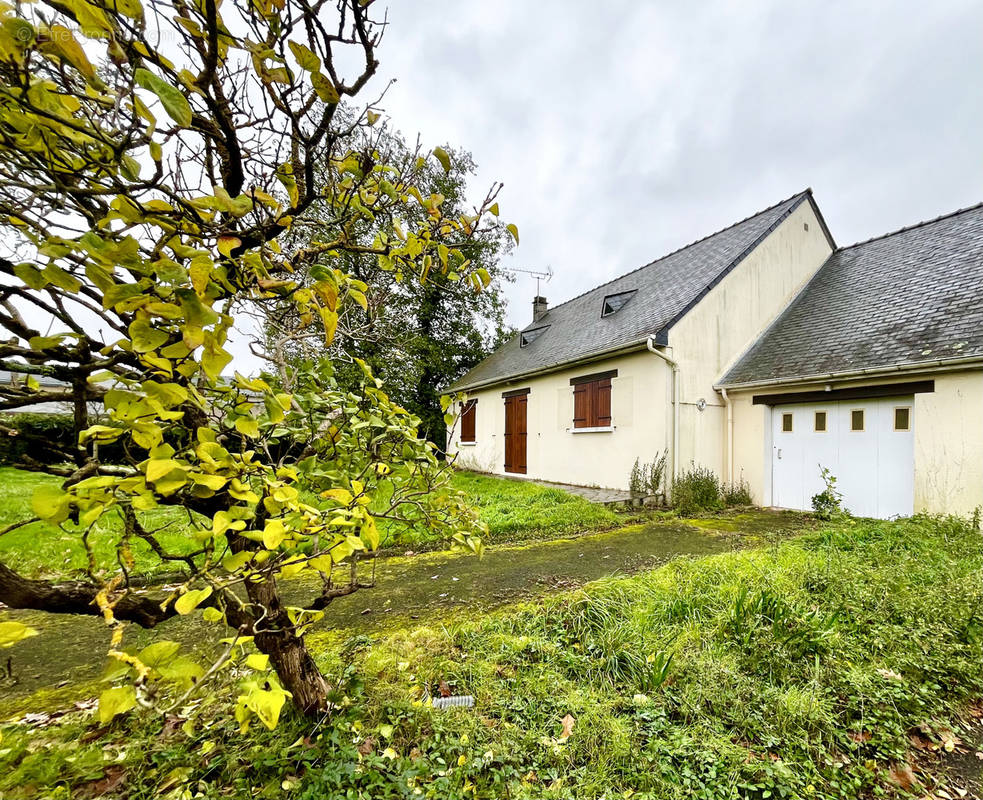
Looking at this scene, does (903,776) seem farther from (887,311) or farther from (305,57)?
(887,311)

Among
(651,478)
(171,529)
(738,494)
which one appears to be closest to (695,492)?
(651,478)

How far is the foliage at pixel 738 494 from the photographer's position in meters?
7.46

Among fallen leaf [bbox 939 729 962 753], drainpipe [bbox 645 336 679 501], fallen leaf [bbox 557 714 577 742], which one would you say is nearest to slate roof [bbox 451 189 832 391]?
drainpipe [bbox 645 336 679 501]

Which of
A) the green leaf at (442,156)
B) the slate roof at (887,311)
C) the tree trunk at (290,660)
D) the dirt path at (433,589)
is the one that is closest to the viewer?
the green leaf at (442,156)

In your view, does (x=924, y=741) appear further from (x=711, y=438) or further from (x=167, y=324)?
(x=711, y=438)

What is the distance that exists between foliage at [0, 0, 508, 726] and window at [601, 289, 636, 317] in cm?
934

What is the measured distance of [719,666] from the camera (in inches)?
82.0

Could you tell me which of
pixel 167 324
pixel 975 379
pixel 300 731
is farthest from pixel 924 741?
pixel 975 379

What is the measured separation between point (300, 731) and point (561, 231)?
59.1ft

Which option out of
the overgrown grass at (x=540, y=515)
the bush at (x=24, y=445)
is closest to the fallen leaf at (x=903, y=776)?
the bush at (x=24, y=445)

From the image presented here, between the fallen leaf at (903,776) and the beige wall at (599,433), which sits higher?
the beige wall at (599,433)

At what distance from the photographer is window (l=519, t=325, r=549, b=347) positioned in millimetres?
13531

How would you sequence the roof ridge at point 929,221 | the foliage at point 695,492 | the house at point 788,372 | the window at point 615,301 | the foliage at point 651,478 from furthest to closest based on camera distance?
the window at point 615,301
the roof ridge at point 929,221
the foliage at point 651,478
the foliage at point 695,492
the house at point 788,372

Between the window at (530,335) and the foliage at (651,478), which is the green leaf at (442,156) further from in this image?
the window at (530,335)
